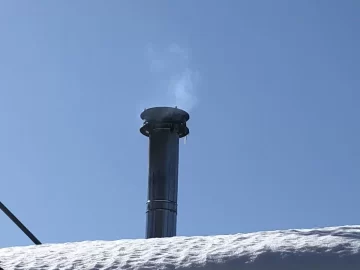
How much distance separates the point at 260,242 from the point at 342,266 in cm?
32

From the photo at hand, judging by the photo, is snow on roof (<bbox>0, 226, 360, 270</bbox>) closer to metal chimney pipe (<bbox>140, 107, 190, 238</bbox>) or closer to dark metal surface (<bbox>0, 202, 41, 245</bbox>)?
dark metal surface (<bbox>0, 202, 41, 245</bbox>)

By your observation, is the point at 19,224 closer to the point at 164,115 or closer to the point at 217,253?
the point at 217,253

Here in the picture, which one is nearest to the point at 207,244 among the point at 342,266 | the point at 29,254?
the point at 342,266

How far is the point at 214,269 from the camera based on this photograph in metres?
2.16

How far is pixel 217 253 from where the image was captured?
222cm

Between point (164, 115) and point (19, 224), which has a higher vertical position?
point (164, 115)

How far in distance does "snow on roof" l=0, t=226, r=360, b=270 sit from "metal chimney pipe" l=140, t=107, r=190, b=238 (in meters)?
6.08

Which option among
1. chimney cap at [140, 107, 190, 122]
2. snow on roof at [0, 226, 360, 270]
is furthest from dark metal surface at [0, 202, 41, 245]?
chimney cap at [140, 107, 190, 122]

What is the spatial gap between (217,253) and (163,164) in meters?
6.74

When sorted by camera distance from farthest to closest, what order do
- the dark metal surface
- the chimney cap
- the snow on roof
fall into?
the chimney cap
the dark metal surface
the snow on roof

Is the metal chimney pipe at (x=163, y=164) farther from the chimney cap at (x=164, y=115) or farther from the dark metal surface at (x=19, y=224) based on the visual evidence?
the dark metal surface at (x=19, y=224)

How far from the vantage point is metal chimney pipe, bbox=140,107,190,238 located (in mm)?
8672

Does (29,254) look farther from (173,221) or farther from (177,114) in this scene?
(177,114)

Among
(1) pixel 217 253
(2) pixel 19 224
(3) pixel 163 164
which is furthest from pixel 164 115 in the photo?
(1) pixel 217 253
